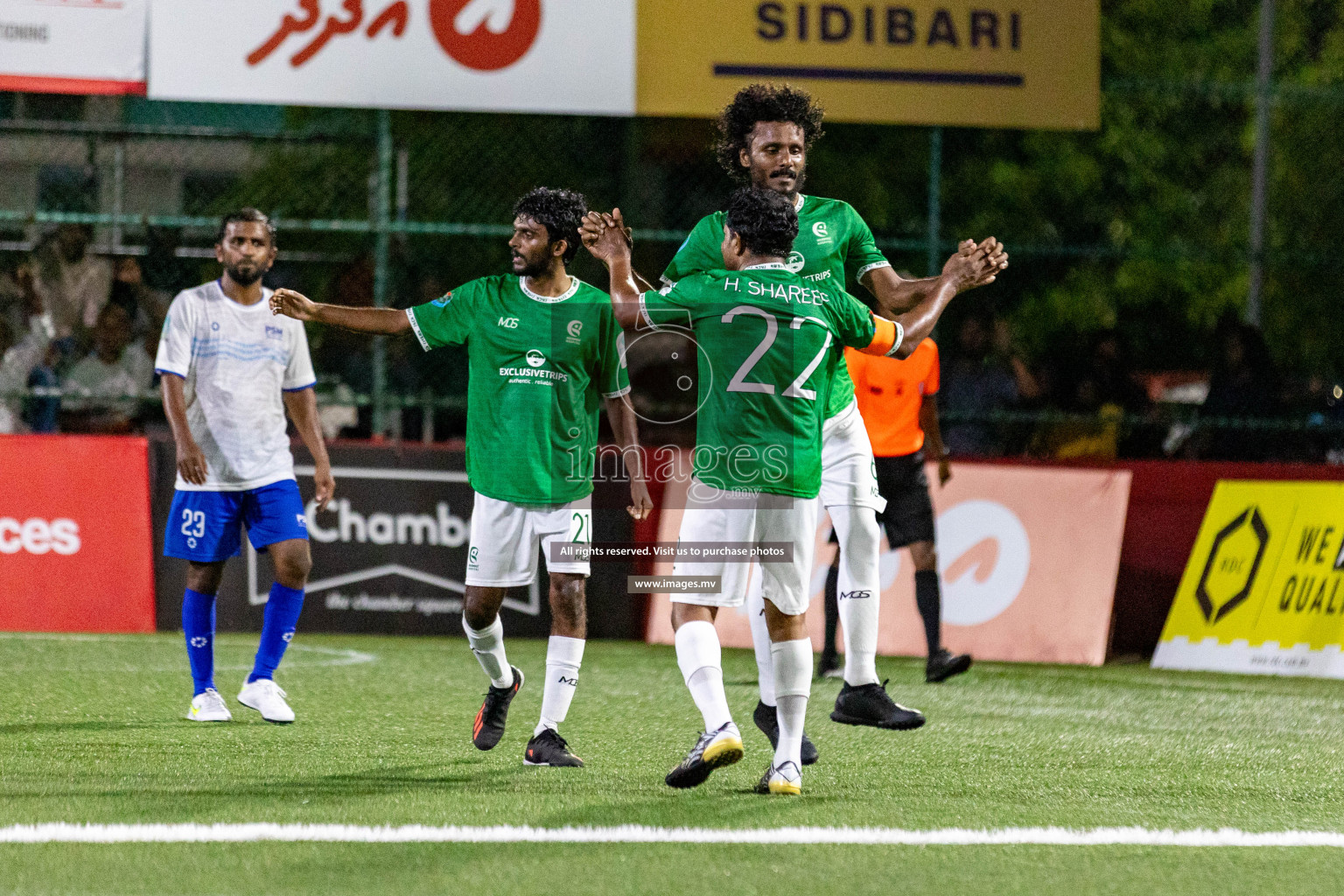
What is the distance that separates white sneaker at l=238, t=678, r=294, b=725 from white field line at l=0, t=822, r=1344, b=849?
2269 mm

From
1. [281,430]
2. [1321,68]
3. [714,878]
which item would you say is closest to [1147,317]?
[1321,68]

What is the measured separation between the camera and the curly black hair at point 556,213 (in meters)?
6.25

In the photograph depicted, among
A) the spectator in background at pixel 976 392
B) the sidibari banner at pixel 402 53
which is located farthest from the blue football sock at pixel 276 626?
the spectator in background at pixel 976 392

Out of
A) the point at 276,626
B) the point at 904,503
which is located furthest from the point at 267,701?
the point at 904,503

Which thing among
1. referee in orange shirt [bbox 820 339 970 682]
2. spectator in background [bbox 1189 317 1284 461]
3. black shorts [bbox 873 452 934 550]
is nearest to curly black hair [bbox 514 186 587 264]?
referee in orange shirt [bbox 820 339 970 682]

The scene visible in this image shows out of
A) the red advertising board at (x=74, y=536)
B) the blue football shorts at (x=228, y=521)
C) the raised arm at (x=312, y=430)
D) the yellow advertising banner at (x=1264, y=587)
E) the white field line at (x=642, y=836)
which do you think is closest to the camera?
the white field line at (x=642, y=836)

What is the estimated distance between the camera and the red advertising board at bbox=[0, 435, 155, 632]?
431 inches

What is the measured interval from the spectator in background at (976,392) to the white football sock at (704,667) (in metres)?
6.71

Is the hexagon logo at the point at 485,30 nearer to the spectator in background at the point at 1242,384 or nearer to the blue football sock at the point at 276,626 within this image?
the spectator in background at the point at 1242,384

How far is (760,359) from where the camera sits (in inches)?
216

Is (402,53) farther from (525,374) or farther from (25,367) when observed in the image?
(525,374)

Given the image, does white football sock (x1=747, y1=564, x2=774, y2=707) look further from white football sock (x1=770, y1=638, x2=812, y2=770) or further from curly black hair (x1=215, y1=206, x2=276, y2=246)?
curly black hair (x1=215, y1=206, x2=276, y2=246)

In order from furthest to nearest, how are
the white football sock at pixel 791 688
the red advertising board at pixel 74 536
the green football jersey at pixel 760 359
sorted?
the red advertising board at pixel 74 536
the white football sock at pixel 791 688
the green football jersey at pixel 760 359

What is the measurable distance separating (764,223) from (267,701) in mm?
3263
